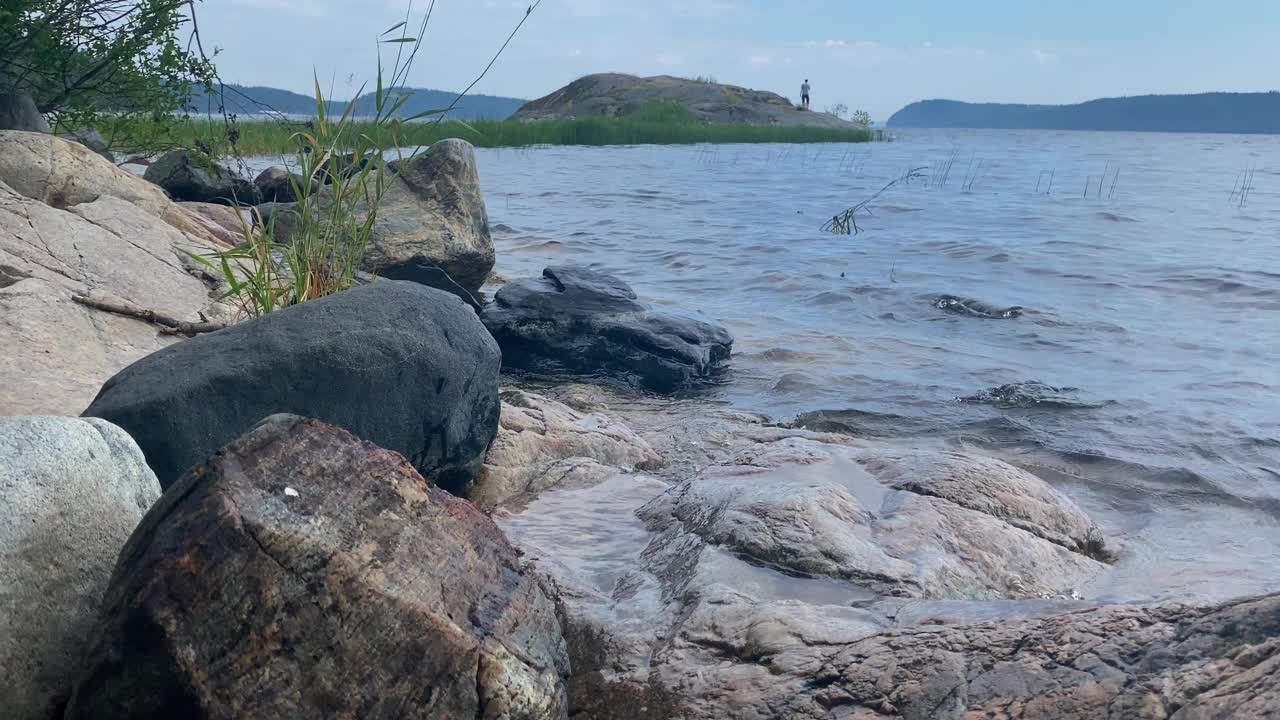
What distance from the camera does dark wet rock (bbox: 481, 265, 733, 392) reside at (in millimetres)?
6340

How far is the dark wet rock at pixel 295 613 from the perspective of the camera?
6.22 feet

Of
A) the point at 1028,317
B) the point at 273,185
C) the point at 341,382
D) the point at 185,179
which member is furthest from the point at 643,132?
the point at 341,382

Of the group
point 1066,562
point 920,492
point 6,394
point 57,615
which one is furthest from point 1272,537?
point 6,394

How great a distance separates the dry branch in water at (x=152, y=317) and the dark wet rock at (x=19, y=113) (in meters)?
3.83

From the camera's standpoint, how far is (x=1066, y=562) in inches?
129

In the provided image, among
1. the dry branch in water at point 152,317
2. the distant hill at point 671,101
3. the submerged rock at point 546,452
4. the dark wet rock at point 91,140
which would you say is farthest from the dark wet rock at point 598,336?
the distant hill at point 671,101

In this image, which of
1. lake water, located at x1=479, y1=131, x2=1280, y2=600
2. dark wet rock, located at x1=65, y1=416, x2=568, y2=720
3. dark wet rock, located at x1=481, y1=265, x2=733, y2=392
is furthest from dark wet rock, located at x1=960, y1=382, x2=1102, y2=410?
dark wet rock, located at x1=65, y1=416, x2=568, y2=720

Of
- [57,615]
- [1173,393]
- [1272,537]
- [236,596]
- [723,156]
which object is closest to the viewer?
[236,596]

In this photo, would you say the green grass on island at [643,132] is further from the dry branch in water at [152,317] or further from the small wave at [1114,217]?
the dry branch in water at [152,317]

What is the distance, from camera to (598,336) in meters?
6.53

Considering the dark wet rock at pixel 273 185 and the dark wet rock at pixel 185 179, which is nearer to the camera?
the dark wet rock at pixel 185 179

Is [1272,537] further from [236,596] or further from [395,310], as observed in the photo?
[236,596]

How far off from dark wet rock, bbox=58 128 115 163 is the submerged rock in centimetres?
583

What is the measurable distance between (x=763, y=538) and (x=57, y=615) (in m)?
1.83
